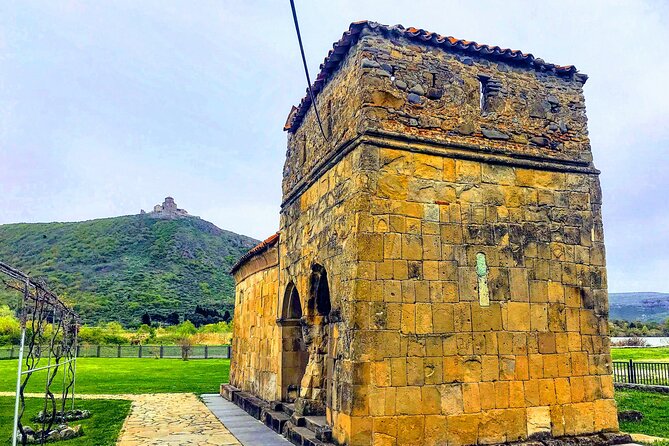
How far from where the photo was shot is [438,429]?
6.97 m

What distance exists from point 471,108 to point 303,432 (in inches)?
223

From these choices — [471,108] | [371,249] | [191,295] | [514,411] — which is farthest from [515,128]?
[191,295]

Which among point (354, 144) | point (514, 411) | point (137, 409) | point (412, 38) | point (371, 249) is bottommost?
point (137, 409)

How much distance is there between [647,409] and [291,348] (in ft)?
26.8

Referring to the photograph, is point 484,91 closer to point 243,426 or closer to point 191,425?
point 243,426

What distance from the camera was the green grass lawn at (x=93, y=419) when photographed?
9.16 m

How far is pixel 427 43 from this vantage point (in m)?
8.14

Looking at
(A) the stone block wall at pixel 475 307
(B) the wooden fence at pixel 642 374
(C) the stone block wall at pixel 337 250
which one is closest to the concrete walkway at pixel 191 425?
(C) the stone block wall at pixel 337 250

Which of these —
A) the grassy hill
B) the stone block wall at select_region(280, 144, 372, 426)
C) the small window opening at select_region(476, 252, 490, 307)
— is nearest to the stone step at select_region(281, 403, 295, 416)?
the stone block wall at select_region(280, 144, 372, 426)

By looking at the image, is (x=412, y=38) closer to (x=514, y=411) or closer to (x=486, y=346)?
(x=486, y=346)

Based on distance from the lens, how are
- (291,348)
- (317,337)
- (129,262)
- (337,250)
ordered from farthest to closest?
(129,262), (291,348), (317,337), (337,250)

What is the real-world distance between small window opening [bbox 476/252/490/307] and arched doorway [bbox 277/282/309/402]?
4.09 meters

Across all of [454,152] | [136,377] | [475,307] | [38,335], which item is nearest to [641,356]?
[136,377]

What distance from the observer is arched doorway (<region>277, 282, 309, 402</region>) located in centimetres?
1057
